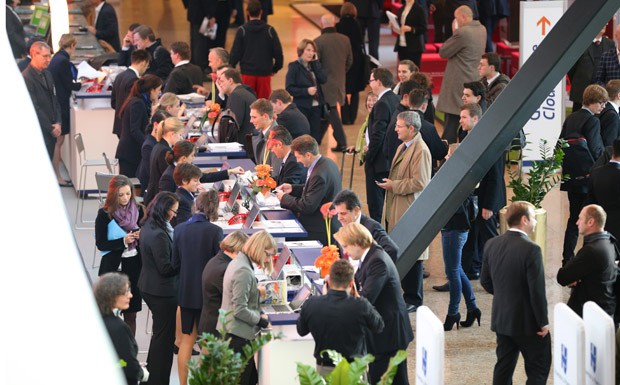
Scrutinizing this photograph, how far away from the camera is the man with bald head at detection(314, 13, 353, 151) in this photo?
40.8ft

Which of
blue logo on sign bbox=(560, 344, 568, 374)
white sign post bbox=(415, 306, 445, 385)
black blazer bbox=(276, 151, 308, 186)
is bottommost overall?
blue logo on sign bbox=(560, 344, 568, 374)

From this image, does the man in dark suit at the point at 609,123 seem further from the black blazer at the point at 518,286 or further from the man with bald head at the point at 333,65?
the man with bald head at the point at 333,65

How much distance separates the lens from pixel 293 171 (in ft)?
25.7

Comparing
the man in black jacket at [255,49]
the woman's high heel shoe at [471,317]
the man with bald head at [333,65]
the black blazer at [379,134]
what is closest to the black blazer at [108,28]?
the man in black jacket at [255,49]

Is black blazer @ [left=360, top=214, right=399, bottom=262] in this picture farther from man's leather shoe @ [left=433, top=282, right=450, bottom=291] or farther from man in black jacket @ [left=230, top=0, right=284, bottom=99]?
man in black jacket @ [left=230, top=0, right=284, bottom=99]

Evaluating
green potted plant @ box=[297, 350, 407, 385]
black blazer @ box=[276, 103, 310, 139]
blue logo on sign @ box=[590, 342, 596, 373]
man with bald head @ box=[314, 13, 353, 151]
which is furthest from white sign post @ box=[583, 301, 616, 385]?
man with bald head @ box=[314, 13, 353, 151]

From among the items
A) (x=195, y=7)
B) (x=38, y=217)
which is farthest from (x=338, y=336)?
(x=195, y=7)

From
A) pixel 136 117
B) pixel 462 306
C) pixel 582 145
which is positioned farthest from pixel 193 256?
pixel 136 117

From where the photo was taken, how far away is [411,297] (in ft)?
24.3

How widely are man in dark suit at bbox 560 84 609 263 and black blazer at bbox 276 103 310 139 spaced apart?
2431mm

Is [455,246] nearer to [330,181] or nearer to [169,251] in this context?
[330,181]

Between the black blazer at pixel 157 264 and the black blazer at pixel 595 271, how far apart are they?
2.35 metres

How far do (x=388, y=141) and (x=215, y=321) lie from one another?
3258 millimetres

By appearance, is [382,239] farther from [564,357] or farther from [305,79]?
[305,79]
